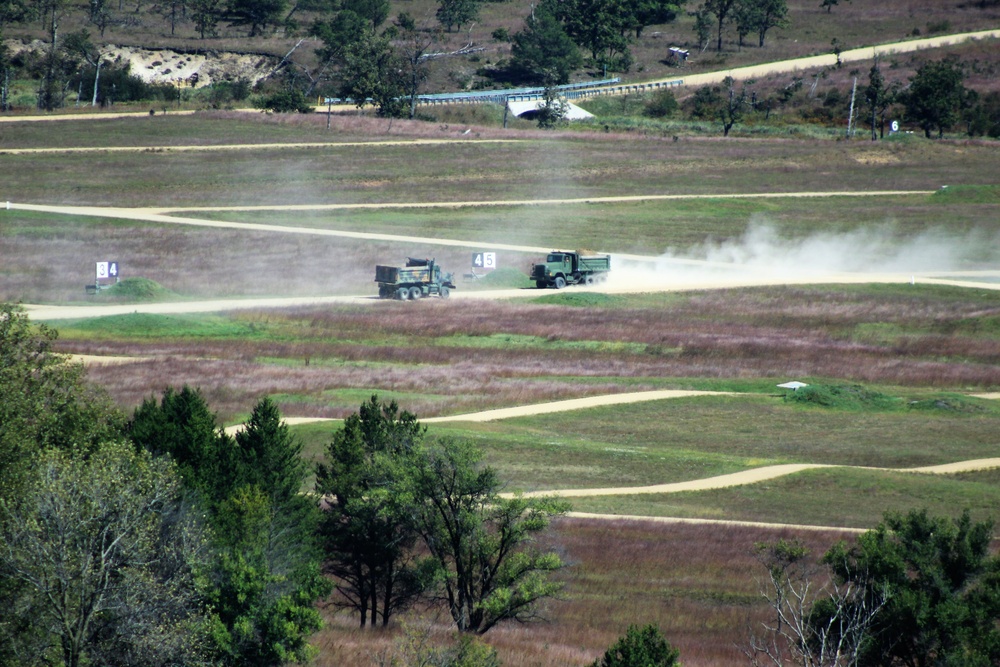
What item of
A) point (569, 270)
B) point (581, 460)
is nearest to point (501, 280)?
point (569, 270)

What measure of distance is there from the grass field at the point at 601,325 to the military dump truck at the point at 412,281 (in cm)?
358

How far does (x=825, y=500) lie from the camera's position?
117 ft

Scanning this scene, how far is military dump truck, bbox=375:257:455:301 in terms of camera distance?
7275 centimetres

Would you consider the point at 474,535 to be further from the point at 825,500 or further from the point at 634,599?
the point at 825,500

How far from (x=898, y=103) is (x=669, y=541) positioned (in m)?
127

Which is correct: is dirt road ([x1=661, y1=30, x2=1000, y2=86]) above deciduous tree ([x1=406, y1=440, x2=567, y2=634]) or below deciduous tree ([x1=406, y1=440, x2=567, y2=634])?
above

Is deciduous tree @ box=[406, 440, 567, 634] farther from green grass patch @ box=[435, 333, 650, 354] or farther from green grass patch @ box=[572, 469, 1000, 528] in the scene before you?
green grass patch @ box=[435, 333, 650, 354]

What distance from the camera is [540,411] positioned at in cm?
4738

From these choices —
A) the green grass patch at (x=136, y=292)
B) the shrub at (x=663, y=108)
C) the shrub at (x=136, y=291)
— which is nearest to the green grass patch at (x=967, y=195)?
the shrub at (x=663, y=108)

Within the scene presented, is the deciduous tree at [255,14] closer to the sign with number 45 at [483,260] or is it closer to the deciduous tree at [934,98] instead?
the deciduous tree at [934,98]

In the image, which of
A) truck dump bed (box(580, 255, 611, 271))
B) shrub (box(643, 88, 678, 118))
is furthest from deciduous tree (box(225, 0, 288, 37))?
truck dump bed (box(580, 255, 611, 271))

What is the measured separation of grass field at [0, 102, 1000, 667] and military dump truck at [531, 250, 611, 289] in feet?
A: 10.9

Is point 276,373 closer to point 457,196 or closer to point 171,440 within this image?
point 171,440

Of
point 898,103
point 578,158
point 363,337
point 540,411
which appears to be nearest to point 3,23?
point 578,158
